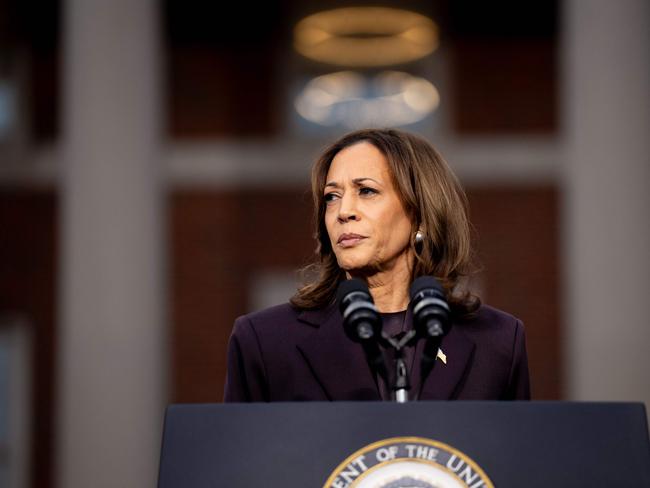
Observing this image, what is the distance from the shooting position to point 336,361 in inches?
104

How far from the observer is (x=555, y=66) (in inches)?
388

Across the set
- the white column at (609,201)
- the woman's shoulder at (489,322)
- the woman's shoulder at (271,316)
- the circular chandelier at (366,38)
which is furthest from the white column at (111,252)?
the woman's shoulder at (489,322)

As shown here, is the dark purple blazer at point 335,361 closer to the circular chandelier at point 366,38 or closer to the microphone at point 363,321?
the microphone at point 363,321

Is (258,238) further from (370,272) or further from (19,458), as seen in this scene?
(370,272)

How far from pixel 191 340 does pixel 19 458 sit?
5.79ft

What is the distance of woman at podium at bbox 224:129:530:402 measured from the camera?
261cm

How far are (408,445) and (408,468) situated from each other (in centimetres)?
4

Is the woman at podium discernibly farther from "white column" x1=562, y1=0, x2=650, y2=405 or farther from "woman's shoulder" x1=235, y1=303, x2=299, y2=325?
"white column" x1=562, y1=0, x2=650, y2=405

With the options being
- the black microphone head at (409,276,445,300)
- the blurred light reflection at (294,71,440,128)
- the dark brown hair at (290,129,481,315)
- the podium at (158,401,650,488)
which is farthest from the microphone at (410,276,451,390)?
the blurred light reflection at (294,71,440,128)

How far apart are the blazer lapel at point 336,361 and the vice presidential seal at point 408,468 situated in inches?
20.4

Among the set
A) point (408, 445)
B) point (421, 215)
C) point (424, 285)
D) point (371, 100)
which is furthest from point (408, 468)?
point (371, 100)

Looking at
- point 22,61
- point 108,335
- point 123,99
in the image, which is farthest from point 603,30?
point 22,61

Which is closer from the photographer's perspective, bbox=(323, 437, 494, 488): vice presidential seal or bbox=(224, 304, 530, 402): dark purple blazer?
bbox=(323, 437, 494, 488): vice presidential seal

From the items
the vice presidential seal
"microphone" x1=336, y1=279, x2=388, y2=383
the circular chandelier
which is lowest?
the vice presidential seal
